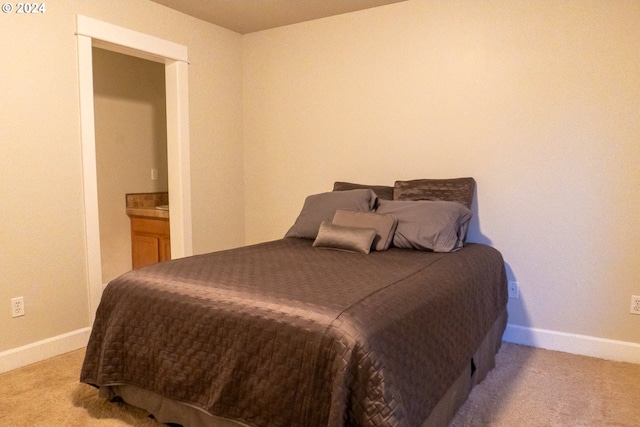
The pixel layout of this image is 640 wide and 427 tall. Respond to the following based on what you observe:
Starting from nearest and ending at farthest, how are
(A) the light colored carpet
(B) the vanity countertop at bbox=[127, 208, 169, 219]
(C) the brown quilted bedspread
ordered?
(C) the brown quilted bedspread < (A) the light colored carpet < (B) the vanity countertop at bbox=[127, 208, 169, 219]

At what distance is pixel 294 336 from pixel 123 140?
335 centimetres

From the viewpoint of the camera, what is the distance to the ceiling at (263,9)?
3223 millimetres

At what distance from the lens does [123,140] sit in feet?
13.6

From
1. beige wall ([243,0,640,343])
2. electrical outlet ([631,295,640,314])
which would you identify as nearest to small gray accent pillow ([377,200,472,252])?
beige wall ([243,0,640,343])

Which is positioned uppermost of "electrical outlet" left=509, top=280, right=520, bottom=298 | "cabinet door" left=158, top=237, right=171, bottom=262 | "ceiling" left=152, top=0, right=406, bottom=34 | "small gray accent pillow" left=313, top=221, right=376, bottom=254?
"ceiling" left=152, top=0, right=406, bottom=34

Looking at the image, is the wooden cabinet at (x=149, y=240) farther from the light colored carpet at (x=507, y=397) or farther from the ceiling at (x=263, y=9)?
the ceiling at (x=263, y=9)

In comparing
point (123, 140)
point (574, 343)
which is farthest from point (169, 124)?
point (574, 343)

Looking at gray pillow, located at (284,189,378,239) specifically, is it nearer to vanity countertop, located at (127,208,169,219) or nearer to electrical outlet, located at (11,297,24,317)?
vanity countertop, located at (127,208,169,219)

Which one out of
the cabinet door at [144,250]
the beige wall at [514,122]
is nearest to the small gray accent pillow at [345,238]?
the beige wall at [514,122]

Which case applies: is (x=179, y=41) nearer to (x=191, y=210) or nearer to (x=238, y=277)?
(x=191, y=210)

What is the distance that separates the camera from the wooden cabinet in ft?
13.1

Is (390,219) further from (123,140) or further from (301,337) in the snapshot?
(123,140)

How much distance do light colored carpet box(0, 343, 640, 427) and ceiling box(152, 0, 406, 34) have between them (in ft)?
8.35

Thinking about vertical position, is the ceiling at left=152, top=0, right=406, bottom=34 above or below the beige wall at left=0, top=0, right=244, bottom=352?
above
